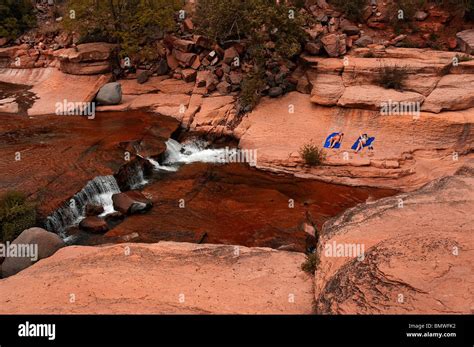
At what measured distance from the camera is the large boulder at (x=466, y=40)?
58.5 ft

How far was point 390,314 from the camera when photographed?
563cm

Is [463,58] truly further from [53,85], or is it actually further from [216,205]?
[53,85]

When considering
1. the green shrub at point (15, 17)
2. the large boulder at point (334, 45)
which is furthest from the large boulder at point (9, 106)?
the large boulder at point (334, 45)

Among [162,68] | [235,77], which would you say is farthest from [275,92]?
[162,68]

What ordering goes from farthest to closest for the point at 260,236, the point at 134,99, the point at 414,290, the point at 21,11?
1. the point at 21,11
2. the point at 134,99
3. the point at 260,236
4. the point at 414,290

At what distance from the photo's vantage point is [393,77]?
16.2 metres

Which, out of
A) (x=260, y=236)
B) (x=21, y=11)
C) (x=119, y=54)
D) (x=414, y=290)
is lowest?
(x=260, y=236)

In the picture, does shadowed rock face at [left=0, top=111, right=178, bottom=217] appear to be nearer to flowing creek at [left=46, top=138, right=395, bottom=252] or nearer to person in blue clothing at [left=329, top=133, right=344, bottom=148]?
flowing creek at [left=46, top=138, right=395, bottom=252]

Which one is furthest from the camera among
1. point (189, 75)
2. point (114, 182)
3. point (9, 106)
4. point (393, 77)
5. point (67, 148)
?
point (189, 75)

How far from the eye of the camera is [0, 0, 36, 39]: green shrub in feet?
78.2

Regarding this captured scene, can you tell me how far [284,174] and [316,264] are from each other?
7.07 m

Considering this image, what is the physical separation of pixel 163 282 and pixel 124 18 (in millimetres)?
16794

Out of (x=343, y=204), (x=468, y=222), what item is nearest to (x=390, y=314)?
(x=468, y=222)

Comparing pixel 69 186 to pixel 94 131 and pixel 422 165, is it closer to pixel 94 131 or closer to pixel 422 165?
pixel 94 131
